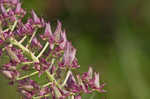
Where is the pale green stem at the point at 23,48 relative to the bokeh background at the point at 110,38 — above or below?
below

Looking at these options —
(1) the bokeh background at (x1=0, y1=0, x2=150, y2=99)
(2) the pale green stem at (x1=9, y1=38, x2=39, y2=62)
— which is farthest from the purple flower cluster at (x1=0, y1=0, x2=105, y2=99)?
(1) the bokeh background at (x1=0, y1=0, x2=150, y2=99)

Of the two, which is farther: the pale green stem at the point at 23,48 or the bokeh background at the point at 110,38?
the bokeh background at the point at 110,38

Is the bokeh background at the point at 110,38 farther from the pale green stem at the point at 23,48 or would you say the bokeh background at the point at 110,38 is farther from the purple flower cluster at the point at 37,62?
the pale green stem at the point at 23,48

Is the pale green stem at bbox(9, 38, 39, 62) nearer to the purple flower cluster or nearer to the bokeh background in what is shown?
the purple flower cluster

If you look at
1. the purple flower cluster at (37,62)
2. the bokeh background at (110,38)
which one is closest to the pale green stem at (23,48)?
the purple flower cluster at (37,62)

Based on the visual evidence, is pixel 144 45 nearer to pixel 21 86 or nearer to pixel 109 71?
pixel 109 71

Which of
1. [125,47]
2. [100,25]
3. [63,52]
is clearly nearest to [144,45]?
[125,47]

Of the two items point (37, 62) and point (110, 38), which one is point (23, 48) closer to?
point (37, 62)
